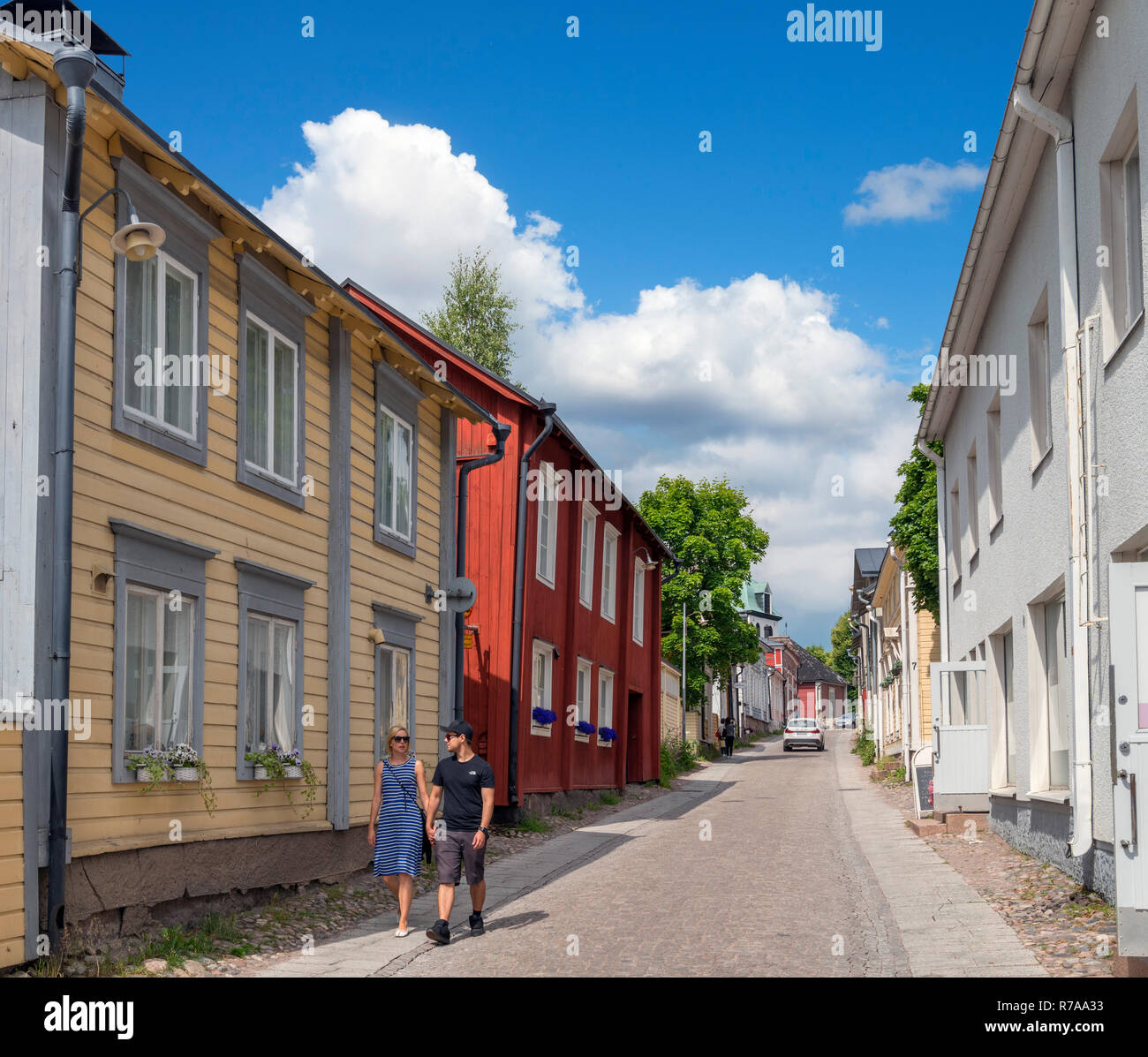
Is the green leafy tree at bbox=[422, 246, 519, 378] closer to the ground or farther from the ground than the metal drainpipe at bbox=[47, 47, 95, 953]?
farther from the ground

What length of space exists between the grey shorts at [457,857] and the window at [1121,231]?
6143 millimetres

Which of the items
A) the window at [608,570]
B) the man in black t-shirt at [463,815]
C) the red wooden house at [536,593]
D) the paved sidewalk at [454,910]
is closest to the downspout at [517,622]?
the red wooden house at [536,593]

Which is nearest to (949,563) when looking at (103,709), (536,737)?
(536,737)

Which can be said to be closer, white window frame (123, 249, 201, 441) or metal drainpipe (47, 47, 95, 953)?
metal drainpipe (47, 47, 95, 953)

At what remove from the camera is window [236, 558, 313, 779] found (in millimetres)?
10688

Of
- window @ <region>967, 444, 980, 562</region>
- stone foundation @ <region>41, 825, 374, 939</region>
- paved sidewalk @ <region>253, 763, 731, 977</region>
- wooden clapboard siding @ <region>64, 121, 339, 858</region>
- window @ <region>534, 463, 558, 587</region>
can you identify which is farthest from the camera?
window @ <region>534, 463, 558, 587</region>

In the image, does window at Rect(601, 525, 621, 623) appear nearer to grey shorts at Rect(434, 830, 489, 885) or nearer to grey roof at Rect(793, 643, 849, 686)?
grey shorts at Rect(434, 830, 489, 885)

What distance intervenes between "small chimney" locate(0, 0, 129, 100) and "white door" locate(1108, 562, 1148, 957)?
7.41 m

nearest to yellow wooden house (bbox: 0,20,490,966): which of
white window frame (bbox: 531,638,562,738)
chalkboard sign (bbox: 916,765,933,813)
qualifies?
white window frame (bbox: 531,638,562,738)

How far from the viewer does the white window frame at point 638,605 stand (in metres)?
29.9
